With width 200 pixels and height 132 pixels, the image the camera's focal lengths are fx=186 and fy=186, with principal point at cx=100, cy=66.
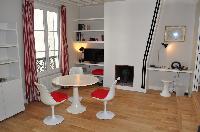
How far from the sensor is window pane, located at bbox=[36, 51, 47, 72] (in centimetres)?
542

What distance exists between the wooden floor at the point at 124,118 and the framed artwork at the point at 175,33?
5.67ft

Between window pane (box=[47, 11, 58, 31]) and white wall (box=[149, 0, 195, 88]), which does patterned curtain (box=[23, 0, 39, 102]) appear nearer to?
window pane (box=[47, 11, 58, 31])

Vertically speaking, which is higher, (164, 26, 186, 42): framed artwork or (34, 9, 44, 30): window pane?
(34, 9, 44, 30): window pane

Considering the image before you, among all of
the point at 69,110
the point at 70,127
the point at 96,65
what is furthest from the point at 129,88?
the point at 70,127

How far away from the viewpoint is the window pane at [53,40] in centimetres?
575

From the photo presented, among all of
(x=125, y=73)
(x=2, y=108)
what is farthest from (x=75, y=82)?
(x=125, y=73)

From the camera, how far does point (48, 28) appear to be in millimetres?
5625

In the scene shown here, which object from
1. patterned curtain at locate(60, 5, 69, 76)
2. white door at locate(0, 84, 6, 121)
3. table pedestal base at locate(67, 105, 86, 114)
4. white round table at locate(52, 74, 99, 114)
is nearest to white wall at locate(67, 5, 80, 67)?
patterned curtain at locate(60, 5, 69, 76)

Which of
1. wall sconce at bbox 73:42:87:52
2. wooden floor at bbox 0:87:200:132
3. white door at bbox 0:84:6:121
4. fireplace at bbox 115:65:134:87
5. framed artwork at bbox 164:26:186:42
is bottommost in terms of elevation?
wooden floor at bbox 0:87:200:132

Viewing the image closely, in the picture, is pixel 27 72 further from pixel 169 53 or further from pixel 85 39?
pixel 169 53

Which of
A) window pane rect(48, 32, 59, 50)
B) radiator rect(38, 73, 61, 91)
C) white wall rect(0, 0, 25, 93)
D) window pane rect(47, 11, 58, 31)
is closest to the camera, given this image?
white wall rect(0, 0, 25, 93)

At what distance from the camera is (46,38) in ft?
18.2

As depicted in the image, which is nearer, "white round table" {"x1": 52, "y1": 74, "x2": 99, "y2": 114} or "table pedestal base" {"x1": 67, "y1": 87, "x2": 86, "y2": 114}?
"white round table" {"x1": 52, "y1": 74, "x2": 99, "y2": 114}

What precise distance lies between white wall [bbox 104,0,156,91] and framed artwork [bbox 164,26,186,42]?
0.63 metres
